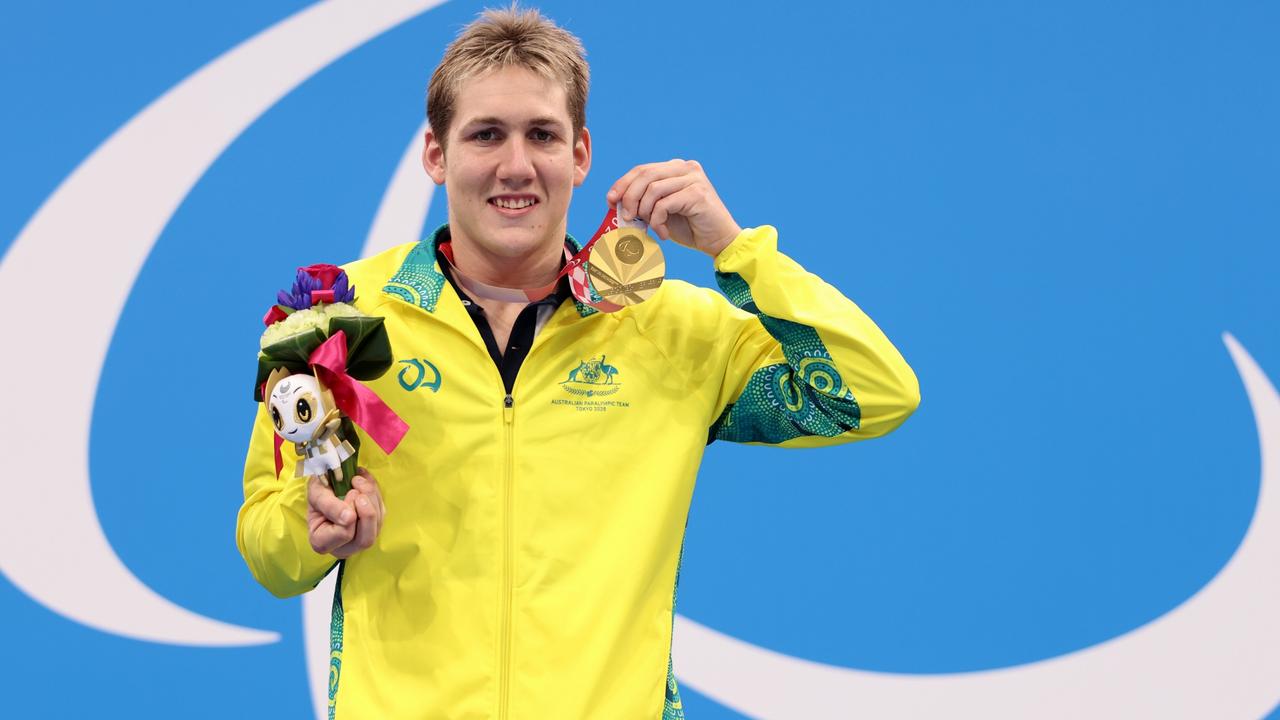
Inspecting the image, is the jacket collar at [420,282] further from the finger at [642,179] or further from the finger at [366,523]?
the finger at [366,523]

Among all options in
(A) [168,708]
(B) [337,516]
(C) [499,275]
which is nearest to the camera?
(B) [337,516]

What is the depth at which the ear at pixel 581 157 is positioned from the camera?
1787mm

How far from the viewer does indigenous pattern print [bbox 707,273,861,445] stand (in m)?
1.61

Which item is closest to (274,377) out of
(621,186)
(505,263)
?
(505,263)

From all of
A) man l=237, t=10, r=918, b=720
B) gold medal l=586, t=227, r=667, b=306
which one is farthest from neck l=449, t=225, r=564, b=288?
gold medal l=586, t=227, r=667, b=306

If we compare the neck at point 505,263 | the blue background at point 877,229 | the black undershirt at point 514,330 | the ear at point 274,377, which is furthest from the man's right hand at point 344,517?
the blue background at point 877,229

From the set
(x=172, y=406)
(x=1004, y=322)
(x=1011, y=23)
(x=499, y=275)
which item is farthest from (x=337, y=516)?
(x=1011, y=23)

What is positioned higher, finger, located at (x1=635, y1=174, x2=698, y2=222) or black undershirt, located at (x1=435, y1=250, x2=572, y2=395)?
finger, located at (x1=635, y1=174, x2=698, y2=222)

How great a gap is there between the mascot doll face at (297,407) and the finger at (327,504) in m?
0.06

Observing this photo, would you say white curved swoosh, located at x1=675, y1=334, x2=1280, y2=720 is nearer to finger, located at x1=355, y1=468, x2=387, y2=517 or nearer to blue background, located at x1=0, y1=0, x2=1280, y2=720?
blue background, located at x1=0, y1=0, x2=1280, y2=720

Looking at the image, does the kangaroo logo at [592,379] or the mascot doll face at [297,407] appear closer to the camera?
the mascot doll face at [297,407]

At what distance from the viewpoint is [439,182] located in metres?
1.76

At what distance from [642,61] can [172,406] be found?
4.07ft

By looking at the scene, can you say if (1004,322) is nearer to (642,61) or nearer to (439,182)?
(642,61)
